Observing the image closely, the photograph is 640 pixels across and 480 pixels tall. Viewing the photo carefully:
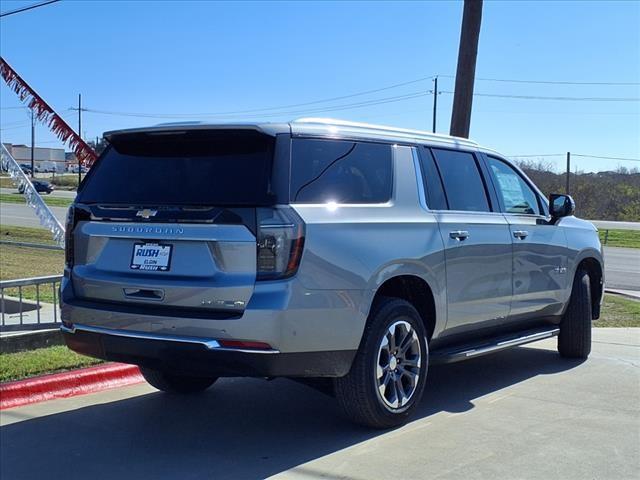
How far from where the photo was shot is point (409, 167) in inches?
216

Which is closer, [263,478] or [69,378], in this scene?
[263,478]

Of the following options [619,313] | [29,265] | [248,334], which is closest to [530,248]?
[248,334]

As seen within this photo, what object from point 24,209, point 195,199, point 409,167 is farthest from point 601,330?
point 24,209

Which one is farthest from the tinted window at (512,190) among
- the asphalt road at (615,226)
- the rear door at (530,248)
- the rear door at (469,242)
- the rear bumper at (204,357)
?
the asphalt road at (615,226)

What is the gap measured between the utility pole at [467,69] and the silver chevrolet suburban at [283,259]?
6532 mm

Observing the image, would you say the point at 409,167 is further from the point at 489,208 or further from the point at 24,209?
the point at 24,209

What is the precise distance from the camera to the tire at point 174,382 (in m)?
5.95

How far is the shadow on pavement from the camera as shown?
4496 mm

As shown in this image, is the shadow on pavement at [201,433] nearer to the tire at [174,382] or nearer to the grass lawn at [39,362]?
the tire at [174,382]

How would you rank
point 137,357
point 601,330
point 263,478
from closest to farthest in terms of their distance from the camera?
point 263,478
point 137,357
point 601,330

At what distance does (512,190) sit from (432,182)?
4.68 ft

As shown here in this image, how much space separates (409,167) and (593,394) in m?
2.58

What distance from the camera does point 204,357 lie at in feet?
14.1

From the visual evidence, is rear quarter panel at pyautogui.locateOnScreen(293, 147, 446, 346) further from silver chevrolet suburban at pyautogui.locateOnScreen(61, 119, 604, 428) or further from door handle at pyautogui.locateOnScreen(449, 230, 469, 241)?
door handle at pyautogui.locateOnScreen(449, 230, 469, 241)
